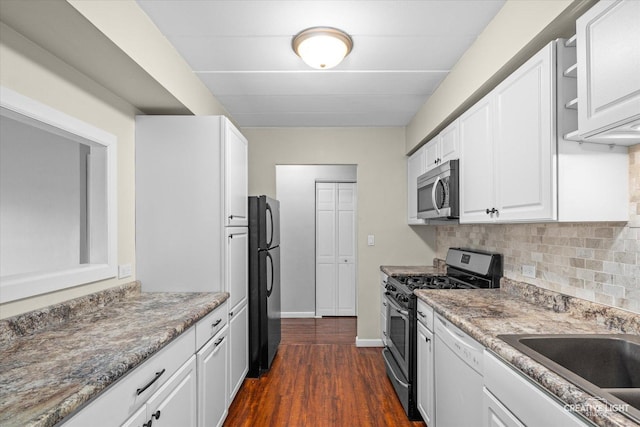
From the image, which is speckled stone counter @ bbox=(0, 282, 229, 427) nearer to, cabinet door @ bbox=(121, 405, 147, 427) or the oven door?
cabinet door @ bbox=(121, 405, 147, 427)

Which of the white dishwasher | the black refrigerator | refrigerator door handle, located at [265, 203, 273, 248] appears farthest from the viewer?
refrigerator door handle, located at [265, 203, 273, 248]

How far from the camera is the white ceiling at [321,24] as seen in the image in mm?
1854

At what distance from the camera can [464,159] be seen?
2461mm

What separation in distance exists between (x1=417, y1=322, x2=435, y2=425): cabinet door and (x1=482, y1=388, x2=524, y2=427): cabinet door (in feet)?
2.41

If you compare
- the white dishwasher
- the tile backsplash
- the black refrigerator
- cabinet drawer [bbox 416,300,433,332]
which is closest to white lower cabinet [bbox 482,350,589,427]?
the white dishwasher

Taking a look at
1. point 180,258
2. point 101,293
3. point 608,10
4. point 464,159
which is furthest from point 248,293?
point 608,10

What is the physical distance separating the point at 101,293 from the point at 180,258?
55cm

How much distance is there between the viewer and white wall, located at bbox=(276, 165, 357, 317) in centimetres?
537

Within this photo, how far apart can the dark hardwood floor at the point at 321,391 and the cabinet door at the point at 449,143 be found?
6.24 ft

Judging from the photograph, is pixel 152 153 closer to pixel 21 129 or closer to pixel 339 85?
pixel 21 129

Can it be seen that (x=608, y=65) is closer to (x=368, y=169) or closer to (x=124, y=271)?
(x=124, y=271)

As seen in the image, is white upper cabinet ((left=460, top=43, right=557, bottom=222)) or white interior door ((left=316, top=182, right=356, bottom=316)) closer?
white upper cabinet ((left=460, top=43, right=557, bottom=222))

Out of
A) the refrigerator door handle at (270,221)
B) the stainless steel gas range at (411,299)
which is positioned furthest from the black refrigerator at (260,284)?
the stainless steel gas range at (411,299)

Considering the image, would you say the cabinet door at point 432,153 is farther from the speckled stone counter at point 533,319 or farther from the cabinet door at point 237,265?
the cabinet door at point 237,265
